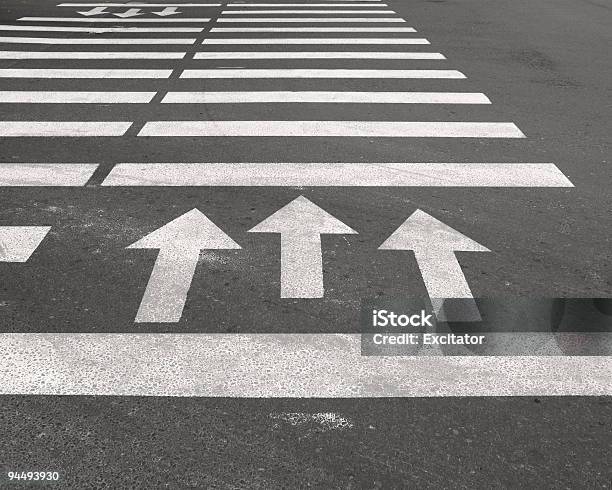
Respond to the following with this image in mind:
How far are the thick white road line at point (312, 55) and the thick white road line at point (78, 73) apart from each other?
1.31 meters

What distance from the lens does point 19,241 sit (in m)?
5.75

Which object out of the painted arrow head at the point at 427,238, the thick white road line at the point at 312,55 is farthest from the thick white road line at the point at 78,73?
the painted arrow head at the point at 427,238

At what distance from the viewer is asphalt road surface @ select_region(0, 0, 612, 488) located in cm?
357

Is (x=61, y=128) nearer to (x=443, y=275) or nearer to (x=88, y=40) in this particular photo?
(x=443, y=275)

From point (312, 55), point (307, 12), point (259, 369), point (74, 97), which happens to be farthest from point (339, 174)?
point (307, 12)

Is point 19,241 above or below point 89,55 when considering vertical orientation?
above

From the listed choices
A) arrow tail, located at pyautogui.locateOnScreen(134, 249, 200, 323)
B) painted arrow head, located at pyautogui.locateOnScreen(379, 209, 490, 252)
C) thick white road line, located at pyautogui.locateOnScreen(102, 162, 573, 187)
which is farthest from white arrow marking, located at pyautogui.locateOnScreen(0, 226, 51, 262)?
painted arrow head, located at pyautogui.locateOnScreen(379, 209, 490, 252)

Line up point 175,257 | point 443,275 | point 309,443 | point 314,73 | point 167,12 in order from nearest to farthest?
point 309,443 < point 443,275 < point 175,257 < point 314,73 < point 167,12

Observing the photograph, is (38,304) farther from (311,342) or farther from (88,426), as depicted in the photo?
(311,342)

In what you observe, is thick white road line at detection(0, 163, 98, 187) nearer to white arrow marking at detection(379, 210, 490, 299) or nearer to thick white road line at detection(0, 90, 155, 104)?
thick white road line at detection(0, 90, 155, 104)

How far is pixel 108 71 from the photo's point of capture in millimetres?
11477

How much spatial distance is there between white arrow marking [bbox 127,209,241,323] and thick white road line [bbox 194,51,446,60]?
6706 millimetres

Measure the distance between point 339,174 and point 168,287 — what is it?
2.64 meters

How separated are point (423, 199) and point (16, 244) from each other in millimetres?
3279
